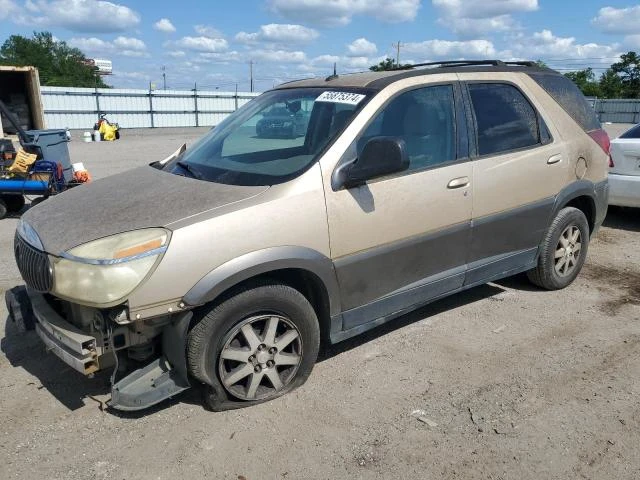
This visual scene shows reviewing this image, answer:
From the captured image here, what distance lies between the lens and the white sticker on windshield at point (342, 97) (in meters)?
3.65

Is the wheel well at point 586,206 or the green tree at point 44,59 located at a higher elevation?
the green tree at point 44,59

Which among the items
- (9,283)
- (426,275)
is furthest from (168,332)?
(9,283)

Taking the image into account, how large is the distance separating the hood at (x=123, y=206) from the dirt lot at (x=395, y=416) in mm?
1072

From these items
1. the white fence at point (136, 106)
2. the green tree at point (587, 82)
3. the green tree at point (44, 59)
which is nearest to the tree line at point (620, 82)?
the green tree at point (587, 82)

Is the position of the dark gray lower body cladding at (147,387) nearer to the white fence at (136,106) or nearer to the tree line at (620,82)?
the white fence at (136,106)

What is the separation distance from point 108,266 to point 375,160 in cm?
161

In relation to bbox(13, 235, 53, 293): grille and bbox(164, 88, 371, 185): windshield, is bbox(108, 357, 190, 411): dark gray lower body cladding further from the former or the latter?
bbox(164, 88, 371, 185): windshield

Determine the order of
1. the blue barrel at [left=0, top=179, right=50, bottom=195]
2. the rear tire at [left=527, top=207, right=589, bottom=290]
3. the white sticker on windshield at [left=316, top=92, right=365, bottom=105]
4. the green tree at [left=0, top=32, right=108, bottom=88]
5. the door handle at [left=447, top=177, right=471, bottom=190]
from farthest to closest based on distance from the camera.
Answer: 1. the green tree at [left=0, top=32, right=108, bottom=88]
2. the blue barrel at [left=0, top=179, right=50, bottom=195]
3. the rear tire at [left=527, top=207, right=589, bottom=290]
4. the door handle at [left=447, top=177, right=471, bottom=190]
5. the white sticker on windshield at [left=316, top=92, right=365, bottom=105]

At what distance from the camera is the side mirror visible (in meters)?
3.34

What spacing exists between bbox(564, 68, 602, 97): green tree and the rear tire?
184 ft

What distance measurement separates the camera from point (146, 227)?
2943mm

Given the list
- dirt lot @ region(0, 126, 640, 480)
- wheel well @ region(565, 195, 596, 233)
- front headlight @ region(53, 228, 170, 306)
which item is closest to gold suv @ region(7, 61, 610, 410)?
front headlight @ region(53, 228, 170, 306)

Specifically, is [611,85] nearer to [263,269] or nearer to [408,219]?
[408,219]

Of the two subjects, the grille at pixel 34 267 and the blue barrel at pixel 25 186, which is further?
the blue barrel at pixel 25 186
